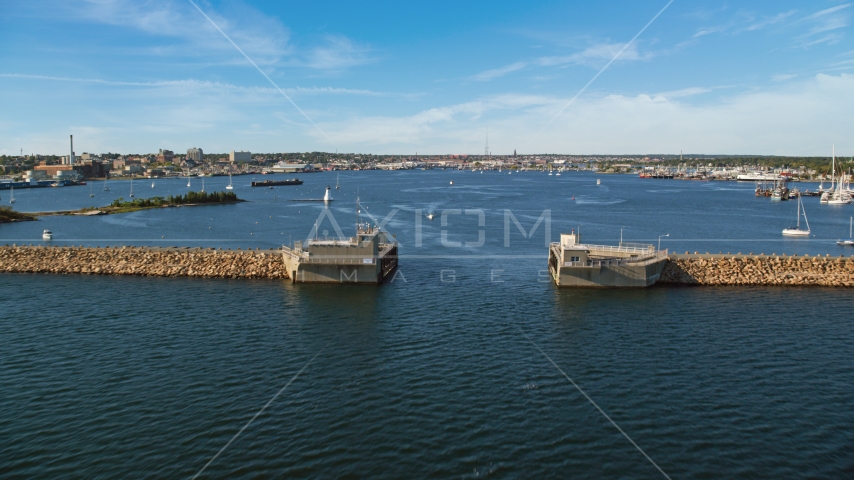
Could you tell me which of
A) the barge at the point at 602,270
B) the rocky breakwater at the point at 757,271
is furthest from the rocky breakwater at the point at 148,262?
Result: the rocky breakwater at the point at 757,271

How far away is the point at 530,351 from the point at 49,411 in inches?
845

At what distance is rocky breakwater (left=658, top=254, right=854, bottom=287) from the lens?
143 feet

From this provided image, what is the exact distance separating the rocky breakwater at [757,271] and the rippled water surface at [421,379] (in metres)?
1.77

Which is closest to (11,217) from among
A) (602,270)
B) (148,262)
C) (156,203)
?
(156,203)

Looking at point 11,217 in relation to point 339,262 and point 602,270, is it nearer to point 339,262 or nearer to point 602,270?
point 339,262

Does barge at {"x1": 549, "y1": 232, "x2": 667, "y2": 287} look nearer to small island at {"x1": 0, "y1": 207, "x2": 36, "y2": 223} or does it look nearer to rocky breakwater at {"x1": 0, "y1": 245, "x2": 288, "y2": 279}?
rocky breakwater at {"x1": 0, "y1": 245, "x2": 288, "y2": 279}

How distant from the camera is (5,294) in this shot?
41.2 m

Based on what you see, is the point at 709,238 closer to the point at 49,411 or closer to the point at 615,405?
the point at 615,405

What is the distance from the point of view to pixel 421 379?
25.8m

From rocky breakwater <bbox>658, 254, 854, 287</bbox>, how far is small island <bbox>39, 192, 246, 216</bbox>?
3826 inches

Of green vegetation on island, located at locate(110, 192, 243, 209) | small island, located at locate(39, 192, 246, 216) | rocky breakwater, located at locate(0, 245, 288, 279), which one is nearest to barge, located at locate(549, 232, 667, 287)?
rocky breakwater, located at locate(0, 245, 288, 279)

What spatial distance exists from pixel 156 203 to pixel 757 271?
109 metres

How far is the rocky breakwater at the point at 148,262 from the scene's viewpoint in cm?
4741

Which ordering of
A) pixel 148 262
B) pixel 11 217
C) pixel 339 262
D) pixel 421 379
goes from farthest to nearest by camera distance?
pixel 11 217 < pixel 148 262 < pixel 339 262 < pixel 421 379
